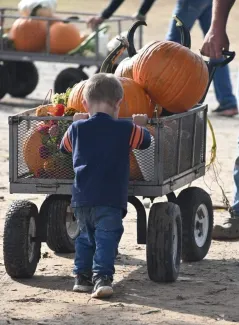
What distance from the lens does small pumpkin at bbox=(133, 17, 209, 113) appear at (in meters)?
6.80

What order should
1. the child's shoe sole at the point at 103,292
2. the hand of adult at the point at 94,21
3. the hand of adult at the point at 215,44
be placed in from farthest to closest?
the hand of adult at the point at 94,21, the hand of adult at the point at 215,44, the child's shoe sole at the point at 103,292

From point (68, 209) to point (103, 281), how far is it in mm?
1089

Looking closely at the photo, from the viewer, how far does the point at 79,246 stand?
6.30 metres

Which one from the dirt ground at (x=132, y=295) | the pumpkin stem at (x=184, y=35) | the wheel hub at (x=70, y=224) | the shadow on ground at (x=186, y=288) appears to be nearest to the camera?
the dirt ground at (x=132, y=295)

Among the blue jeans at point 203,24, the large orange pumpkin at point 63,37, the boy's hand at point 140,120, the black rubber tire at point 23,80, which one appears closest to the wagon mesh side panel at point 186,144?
the boy's hand at point 140,120

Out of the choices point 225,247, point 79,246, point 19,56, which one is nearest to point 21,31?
point 19,56

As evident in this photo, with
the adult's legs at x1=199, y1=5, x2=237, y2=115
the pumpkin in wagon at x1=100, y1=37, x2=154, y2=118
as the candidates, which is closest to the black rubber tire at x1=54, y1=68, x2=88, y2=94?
the adult's legs at x1=199, y1=5, x2=237, y2=115

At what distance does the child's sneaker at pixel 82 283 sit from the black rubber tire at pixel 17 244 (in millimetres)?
346

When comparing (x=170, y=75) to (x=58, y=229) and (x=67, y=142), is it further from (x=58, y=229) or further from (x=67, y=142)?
(x=58, y=229)

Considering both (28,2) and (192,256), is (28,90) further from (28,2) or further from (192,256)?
(192,256)

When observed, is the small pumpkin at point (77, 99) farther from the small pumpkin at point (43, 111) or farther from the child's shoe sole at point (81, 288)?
the child's shoe sole at point (81, 288)

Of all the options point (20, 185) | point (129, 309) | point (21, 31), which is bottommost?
point (129, 309)

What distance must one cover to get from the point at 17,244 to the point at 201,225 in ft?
4.21

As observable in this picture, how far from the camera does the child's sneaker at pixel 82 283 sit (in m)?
6.23
